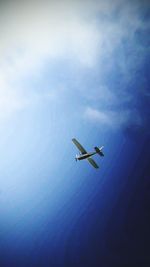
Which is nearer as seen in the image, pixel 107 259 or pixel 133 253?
pixel 133 253

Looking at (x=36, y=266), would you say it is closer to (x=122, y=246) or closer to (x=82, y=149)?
(x=122, y=246)

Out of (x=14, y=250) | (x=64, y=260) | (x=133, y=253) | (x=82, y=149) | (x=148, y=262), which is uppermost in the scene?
(x=14, y=250)

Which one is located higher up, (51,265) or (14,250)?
(14,250)

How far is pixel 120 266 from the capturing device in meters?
54.1

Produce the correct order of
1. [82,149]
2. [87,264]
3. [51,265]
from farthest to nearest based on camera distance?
[51,265] < [87,264] < [82,149]

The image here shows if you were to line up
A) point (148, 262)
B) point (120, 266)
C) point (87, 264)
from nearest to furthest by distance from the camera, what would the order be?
1. point (148, 262)
2. point (120, 266)
3. point (87, 264)

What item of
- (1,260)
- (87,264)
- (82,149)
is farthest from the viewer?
(1,260)

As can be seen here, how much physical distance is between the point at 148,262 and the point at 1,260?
140 feet

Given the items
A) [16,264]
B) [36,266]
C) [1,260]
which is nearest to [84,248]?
[36,266]

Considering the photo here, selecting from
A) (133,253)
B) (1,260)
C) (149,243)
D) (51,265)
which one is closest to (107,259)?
(133,253)

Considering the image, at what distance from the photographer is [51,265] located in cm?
6231

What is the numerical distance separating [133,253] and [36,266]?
28.6m

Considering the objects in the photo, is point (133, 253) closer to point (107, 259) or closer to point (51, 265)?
point (107, 259)

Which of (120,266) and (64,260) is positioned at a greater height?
(64,260)
